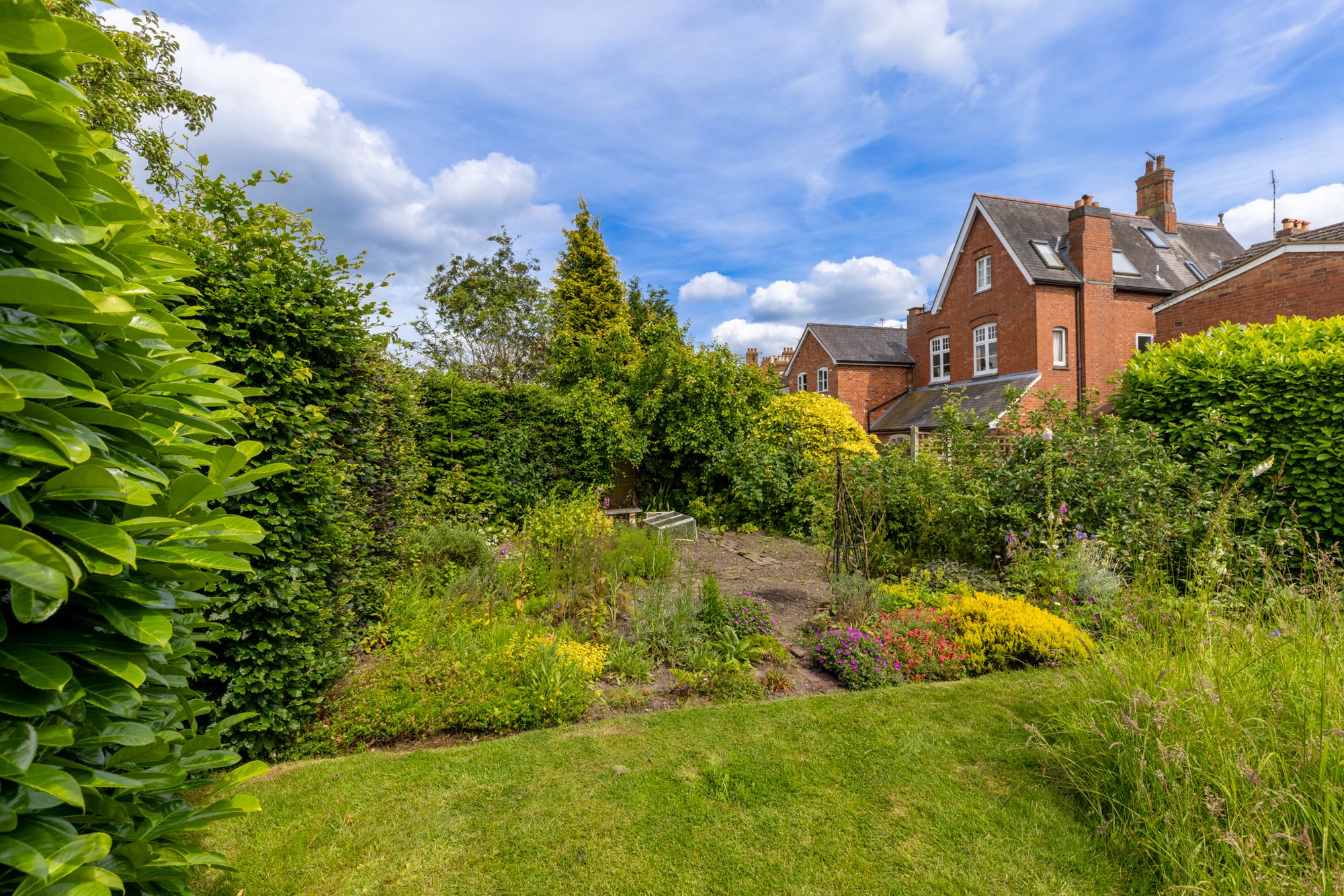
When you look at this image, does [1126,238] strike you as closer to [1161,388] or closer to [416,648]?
[1161,388]

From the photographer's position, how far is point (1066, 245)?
65.0 feet

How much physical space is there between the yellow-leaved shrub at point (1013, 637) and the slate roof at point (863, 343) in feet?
69.0

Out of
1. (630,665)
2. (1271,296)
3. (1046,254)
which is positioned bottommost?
(630,665)

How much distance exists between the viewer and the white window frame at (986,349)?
A: 67.3 ft

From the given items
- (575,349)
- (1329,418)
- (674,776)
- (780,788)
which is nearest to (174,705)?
(674,776)

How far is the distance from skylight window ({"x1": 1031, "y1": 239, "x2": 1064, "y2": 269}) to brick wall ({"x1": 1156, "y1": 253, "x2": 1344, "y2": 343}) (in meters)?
5.70

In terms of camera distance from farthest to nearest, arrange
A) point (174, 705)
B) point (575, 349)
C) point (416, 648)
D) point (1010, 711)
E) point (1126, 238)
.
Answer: point (1126, 238) → point (575, 349) → point (416, 648) → point (1010, 711) → point (174, 705)

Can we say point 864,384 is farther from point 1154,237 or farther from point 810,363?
point 1154,237

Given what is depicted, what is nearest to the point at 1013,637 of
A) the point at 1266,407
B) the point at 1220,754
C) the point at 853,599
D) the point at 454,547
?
the point at 853,599

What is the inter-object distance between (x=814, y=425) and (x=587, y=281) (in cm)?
1307

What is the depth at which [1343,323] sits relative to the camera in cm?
674

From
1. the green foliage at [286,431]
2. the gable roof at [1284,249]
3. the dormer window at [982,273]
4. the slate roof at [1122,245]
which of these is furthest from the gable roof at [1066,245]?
the green foliage at [286,431]

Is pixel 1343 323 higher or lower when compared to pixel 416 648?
higher

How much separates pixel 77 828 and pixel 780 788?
9.79ft
